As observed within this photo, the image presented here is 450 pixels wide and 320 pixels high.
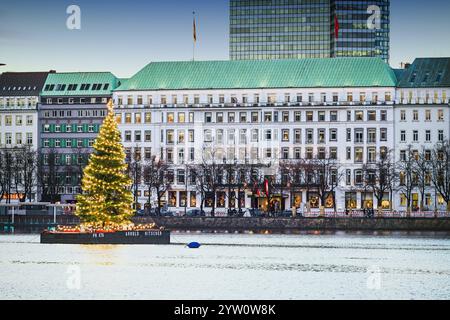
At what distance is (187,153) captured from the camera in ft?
577

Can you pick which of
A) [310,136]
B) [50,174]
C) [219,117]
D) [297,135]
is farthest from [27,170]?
[310,136]

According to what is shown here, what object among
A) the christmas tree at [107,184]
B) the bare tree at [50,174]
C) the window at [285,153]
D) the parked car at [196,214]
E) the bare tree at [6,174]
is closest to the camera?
the christmas tree at [107,184]

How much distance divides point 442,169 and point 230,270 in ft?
245

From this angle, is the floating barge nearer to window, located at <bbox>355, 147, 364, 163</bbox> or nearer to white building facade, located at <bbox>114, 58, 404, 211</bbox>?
white building facade, located at <bbox>114, 58, 404, 211</bbox>

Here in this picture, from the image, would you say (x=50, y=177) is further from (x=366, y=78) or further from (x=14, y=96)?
(x=366, y=78)

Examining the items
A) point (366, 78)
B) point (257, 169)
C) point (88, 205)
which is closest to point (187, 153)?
point (257, 169)

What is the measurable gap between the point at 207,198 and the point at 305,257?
228ft

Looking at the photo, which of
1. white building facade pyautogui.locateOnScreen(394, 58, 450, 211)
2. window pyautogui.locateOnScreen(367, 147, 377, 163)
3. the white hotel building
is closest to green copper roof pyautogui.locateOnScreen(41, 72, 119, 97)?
the white hotel building

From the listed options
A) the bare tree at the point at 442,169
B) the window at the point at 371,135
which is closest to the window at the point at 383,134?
the window at the point at 371,135

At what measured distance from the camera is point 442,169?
494 ft

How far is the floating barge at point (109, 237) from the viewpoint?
3777 inches

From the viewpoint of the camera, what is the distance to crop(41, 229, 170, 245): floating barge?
315 feet

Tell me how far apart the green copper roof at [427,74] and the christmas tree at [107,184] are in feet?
253

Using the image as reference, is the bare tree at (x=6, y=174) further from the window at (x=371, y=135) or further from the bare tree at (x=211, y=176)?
the window at (x=371, y=135)
